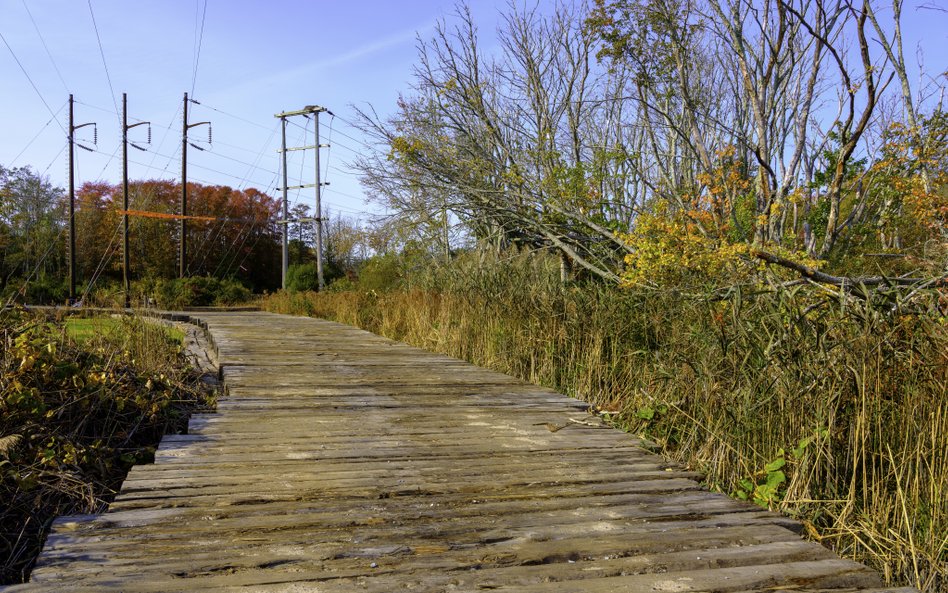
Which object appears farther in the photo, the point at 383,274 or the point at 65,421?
the point at 383,274

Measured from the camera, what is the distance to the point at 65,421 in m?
3.55

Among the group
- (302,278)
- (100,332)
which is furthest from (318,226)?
(100,332)

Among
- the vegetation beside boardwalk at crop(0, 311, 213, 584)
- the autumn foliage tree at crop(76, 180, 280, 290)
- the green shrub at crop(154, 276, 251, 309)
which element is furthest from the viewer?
the autumn foliage tree at crop(76, 180, 280, 290)

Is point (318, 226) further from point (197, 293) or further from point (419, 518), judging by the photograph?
point (419, 518)

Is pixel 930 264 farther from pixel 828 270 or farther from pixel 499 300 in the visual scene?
pixel 499 300

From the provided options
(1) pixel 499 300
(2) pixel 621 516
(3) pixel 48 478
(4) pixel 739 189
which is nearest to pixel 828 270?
(4) pixel 739 189

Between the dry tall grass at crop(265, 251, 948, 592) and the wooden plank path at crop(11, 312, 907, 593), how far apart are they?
0.99 feet

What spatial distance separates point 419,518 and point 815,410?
189 centimetres

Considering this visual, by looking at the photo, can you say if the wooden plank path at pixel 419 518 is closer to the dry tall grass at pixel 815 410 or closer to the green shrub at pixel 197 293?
the dry tall grass at pixel 815 410

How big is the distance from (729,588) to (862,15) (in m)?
5.82

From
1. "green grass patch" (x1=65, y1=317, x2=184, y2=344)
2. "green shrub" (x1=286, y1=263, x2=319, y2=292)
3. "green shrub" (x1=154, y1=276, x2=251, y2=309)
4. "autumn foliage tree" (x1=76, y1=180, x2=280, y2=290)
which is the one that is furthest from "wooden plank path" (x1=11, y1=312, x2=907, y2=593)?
"autumn foliage tree" (x1=76, y1=180, x2=280, y2=290)

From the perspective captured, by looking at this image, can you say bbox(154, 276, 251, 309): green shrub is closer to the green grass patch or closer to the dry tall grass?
the green grass patch

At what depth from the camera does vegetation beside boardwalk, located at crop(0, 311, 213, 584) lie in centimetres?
294

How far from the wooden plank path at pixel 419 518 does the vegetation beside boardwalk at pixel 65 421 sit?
265 mm
